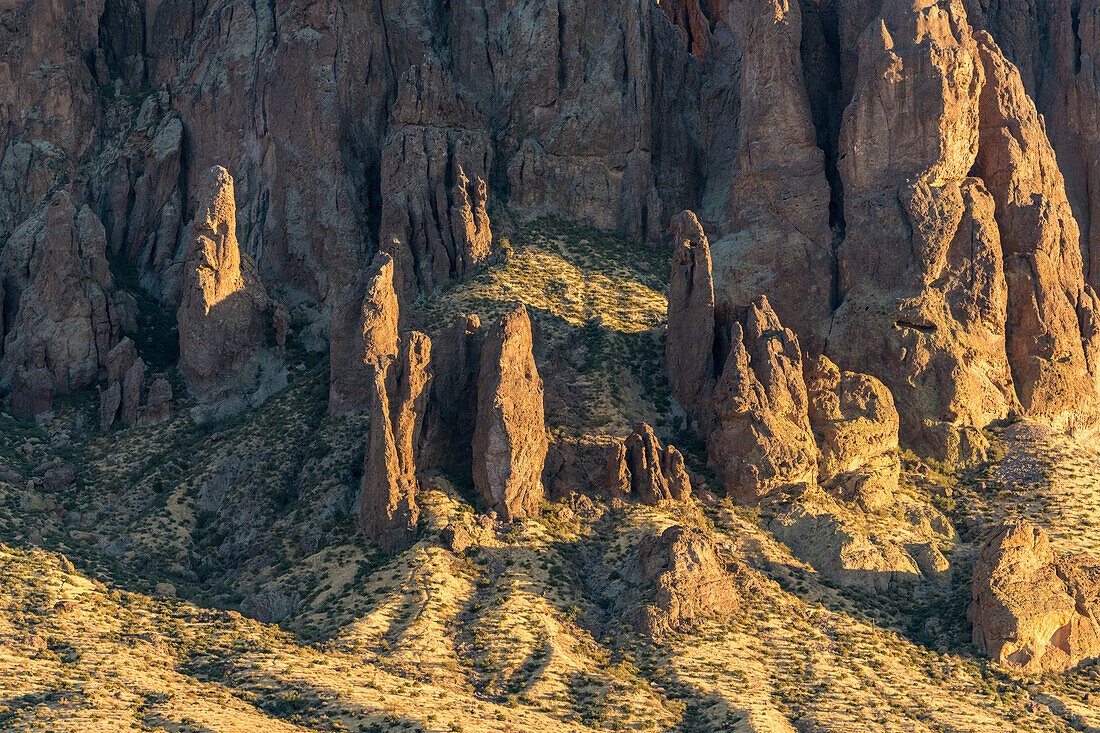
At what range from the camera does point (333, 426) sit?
108 m

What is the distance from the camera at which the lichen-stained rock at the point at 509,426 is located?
10100 cm

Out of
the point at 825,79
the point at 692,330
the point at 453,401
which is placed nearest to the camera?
the point at 453,401

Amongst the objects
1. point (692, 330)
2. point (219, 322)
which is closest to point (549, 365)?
point (692, 330)

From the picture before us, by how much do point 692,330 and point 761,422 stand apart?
944cm

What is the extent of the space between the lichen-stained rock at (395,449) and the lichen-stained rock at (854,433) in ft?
82.1

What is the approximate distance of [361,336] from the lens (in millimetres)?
107438

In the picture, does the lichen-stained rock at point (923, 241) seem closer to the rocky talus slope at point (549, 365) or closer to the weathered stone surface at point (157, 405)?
the rocky talus slope at point (549, 365)

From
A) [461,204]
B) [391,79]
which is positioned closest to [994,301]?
[461,204]

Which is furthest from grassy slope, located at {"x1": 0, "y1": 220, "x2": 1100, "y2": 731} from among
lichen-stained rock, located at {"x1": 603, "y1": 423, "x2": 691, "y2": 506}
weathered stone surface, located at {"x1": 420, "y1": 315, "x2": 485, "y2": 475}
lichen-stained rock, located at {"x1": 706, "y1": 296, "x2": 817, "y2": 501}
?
weathered stone surface, located at {"x1": 420, "y1": 315, "x2": 485, "y2": 475}

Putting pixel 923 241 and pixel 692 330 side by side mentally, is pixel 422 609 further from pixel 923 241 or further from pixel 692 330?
pixel 923 241

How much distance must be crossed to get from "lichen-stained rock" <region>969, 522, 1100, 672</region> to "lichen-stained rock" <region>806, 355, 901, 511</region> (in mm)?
10908

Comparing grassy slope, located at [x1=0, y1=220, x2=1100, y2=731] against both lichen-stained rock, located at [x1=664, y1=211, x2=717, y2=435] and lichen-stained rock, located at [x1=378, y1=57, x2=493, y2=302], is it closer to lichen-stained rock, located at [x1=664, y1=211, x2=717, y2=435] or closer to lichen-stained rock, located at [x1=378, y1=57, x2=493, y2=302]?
lichen-stained rock, located at [x1=664, y1=211, x2=717, y2=435]

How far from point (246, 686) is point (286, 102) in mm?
55962

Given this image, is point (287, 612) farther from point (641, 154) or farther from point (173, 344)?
point (641, 154)
